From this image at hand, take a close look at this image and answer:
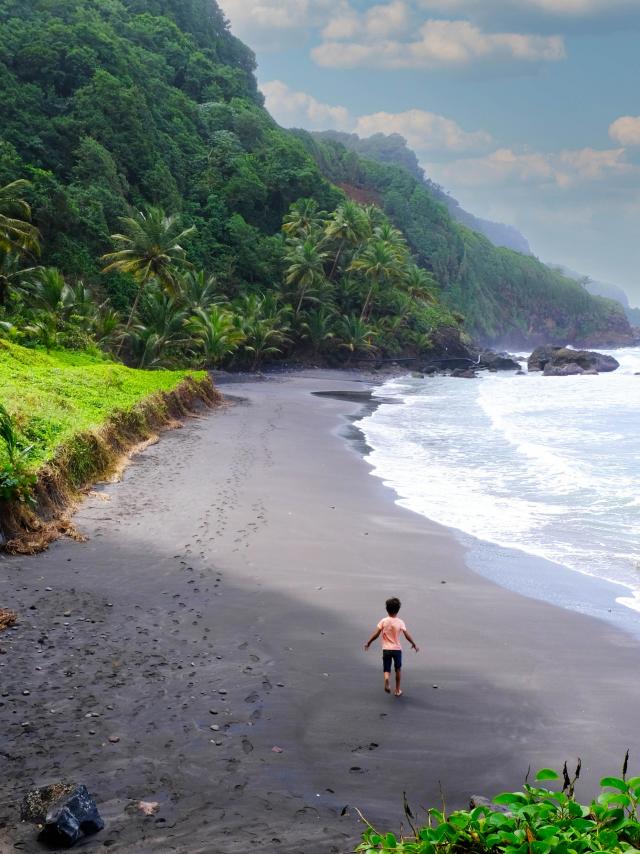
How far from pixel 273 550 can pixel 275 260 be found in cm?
5263

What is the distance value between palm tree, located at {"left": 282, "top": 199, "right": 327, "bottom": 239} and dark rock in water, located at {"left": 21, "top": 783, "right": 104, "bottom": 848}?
60.6 meters

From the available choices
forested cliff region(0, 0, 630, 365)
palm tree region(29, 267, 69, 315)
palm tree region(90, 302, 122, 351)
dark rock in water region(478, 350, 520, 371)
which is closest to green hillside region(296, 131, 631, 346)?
forested cliff region(0, 0, 630, 365)

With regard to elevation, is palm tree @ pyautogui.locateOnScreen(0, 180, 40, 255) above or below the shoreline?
above

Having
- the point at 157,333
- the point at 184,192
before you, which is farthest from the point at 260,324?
the point at 184,192

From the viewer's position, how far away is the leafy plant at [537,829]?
2.32m

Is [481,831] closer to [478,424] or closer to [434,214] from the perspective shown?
[478,424]

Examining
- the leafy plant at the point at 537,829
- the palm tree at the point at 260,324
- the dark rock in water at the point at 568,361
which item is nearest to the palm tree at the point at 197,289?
the palm tree at the point at 260,324

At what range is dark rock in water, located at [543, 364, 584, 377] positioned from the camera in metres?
63.1

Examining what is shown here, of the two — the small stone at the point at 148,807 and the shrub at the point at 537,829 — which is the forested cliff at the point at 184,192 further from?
the shrub at the point at 537,829

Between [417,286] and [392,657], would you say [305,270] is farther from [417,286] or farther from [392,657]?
[392,657]

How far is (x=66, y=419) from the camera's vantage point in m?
15.0

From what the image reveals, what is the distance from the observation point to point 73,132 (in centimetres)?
5275

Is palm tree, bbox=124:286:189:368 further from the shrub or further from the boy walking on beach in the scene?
the shrub

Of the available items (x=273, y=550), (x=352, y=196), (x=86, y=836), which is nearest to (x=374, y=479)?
(x=273, y=550)
